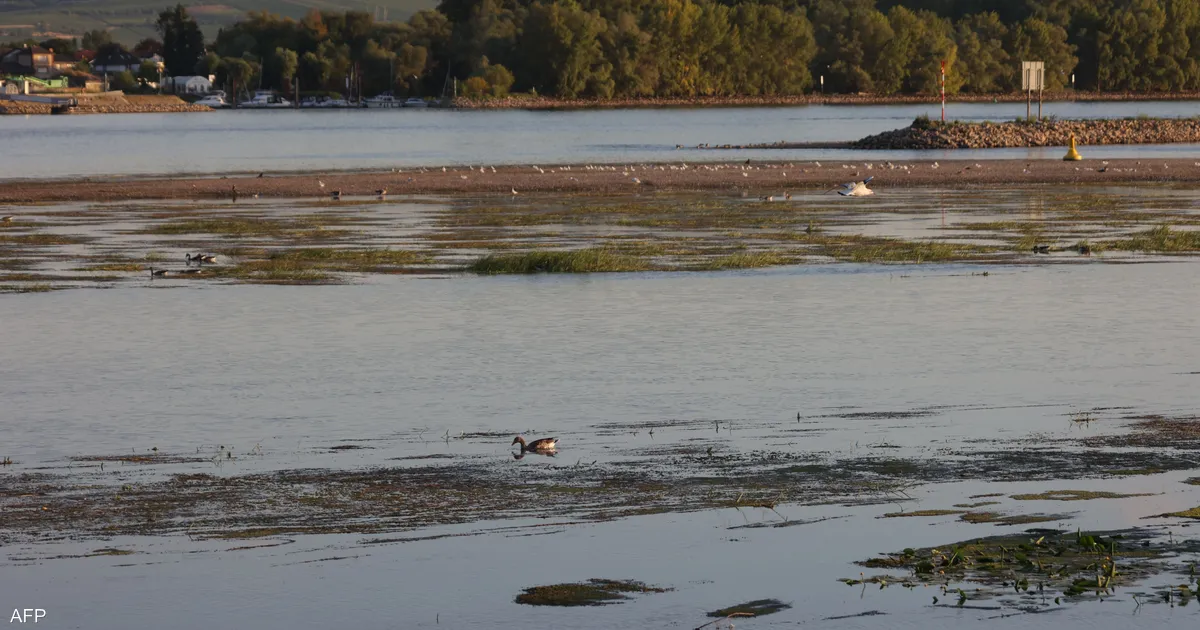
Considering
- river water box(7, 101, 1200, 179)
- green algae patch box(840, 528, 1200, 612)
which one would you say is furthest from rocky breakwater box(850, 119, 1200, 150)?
green algae patch box(840, 528, 1200, 612)

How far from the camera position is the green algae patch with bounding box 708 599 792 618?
995 cm

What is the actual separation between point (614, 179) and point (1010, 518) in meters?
48.9

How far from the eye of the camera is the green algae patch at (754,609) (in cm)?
995

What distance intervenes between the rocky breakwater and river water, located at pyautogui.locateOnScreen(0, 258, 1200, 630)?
58.8 metres

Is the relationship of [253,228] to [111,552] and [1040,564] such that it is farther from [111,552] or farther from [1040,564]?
[1040,564]

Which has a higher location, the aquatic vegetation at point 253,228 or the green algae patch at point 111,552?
the green algae patch at point 111,552

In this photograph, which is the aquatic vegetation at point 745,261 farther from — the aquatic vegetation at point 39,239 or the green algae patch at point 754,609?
the green algae patch at point 754,609

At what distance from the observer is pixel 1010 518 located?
11.7 m

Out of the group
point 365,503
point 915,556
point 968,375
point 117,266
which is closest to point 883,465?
point 915,556

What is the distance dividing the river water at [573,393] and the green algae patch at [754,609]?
0.38 feet

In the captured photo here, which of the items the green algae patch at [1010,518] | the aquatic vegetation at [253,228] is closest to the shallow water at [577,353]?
the green algae patch at [1010,518]

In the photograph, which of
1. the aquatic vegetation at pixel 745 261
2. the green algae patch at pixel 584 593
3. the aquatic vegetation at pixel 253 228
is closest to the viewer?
the green algae patch at pixel 584 593

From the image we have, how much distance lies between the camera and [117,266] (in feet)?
105

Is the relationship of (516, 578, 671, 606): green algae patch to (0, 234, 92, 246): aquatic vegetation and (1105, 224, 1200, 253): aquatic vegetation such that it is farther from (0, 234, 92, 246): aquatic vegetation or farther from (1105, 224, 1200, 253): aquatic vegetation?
(0, 234, 92, 246): aquatic vegetation
